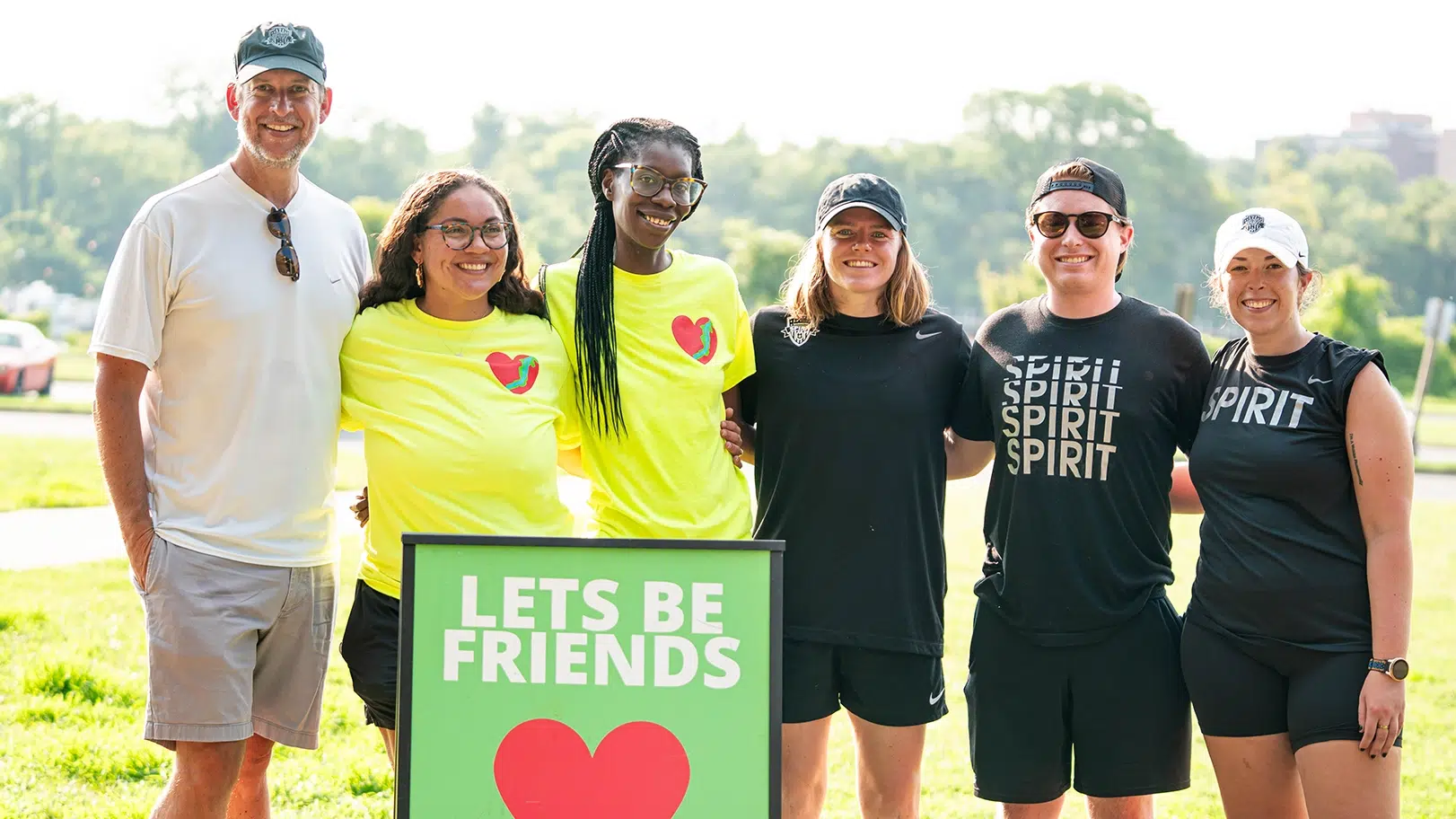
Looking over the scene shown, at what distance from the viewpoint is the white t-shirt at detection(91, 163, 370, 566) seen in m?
3.53

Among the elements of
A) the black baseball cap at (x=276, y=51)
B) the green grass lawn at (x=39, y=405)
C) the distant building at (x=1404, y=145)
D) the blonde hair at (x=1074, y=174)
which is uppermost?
the distant building at (x=1404, y=145)

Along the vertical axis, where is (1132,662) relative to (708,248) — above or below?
below

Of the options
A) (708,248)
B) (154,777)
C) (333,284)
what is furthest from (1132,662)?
(708,248)

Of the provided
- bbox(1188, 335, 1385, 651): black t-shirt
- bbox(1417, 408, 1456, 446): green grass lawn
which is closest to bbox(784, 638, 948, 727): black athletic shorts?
bbox(1188, 335, 1385, 651): black t-shirt

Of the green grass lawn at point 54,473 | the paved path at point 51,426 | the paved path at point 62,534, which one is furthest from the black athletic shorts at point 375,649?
the paved path at point 51,426

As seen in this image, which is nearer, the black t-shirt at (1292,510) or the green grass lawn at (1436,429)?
the black t-shirt at (1292,510)

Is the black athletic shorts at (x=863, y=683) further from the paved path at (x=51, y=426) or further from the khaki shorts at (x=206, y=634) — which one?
the paved path at (x=51, y=426)

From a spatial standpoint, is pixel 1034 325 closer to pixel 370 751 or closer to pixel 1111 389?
pixel 1111 389

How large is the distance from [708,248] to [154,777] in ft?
284

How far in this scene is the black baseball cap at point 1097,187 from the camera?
3.85 m

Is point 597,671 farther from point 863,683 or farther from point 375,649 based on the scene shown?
point 863,683

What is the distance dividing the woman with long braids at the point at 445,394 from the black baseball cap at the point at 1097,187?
1.50m

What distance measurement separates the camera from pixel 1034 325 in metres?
3.89

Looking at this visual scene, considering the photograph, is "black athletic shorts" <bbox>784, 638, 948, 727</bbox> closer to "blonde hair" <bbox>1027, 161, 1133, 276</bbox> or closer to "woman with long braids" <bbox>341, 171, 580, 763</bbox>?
"woman with long braids" <bbox>341, 171, 580, 763</bbox>
